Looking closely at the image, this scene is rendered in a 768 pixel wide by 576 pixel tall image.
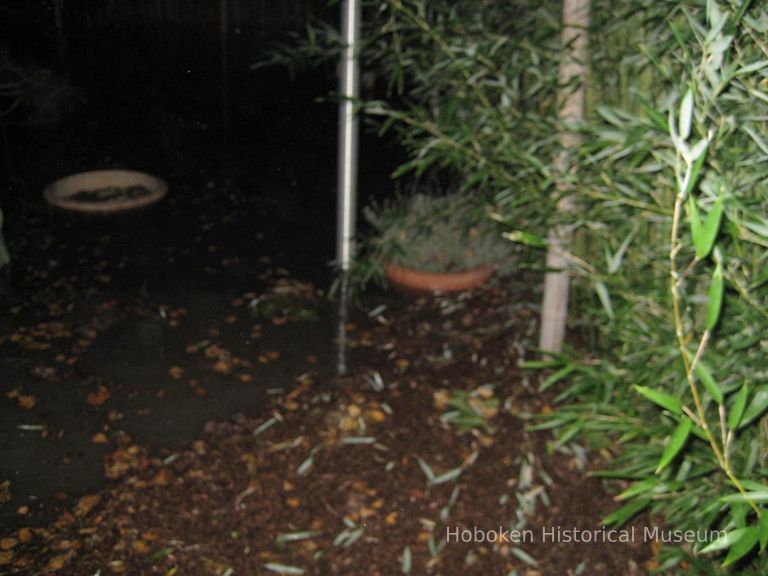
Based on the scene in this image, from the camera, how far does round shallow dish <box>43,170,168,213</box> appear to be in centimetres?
452

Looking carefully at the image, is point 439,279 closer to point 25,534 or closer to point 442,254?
point 442,254

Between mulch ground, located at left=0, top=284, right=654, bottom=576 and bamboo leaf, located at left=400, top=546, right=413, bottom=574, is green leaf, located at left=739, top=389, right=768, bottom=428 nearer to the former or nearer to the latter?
mulch ground, located at left=0, top=284, right=654, bottom=576

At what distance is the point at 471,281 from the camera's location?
11.5 feet

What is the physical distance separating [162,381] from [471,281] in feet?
4.67

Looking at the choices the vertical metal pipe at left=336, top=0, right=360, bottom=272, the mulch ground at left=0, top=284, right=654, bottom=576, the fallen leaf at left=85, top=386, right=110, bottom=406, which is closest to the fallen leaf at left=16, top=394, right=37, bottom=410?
the fallen leaf at left=85, top=386, right=110, bottom=406

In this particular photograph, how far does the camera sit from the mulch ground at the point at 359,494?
2102mm

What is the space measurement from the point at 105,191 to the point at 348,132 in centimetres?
237

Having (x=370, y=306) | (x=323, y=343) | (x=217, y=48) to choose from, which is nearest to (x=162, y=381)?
(x=323, y=343)

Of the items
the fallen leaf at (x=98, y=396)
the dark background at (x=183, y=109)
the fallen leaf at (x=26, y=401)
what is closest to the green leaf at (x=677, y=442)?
the fallen leaf at (x=98, y=396)

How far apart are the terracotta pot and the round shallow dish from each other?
1897 mm

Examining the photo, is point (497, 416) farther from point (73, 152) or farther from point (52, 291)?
point (73, 152)

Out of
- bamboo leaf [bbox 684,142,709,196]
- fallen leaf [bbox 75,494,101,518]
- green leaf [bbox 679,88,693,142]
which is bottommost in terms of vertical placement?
fallen leaf [bbox 75,494,101,518]

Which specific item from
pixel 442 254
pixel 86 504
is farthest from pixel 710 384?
pixel 442 254

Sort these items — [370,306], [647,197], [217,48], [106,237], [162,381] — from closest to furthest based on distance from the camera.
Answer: [647,197]
[162,381]
[370,306]
[106,237]
[217,48]
